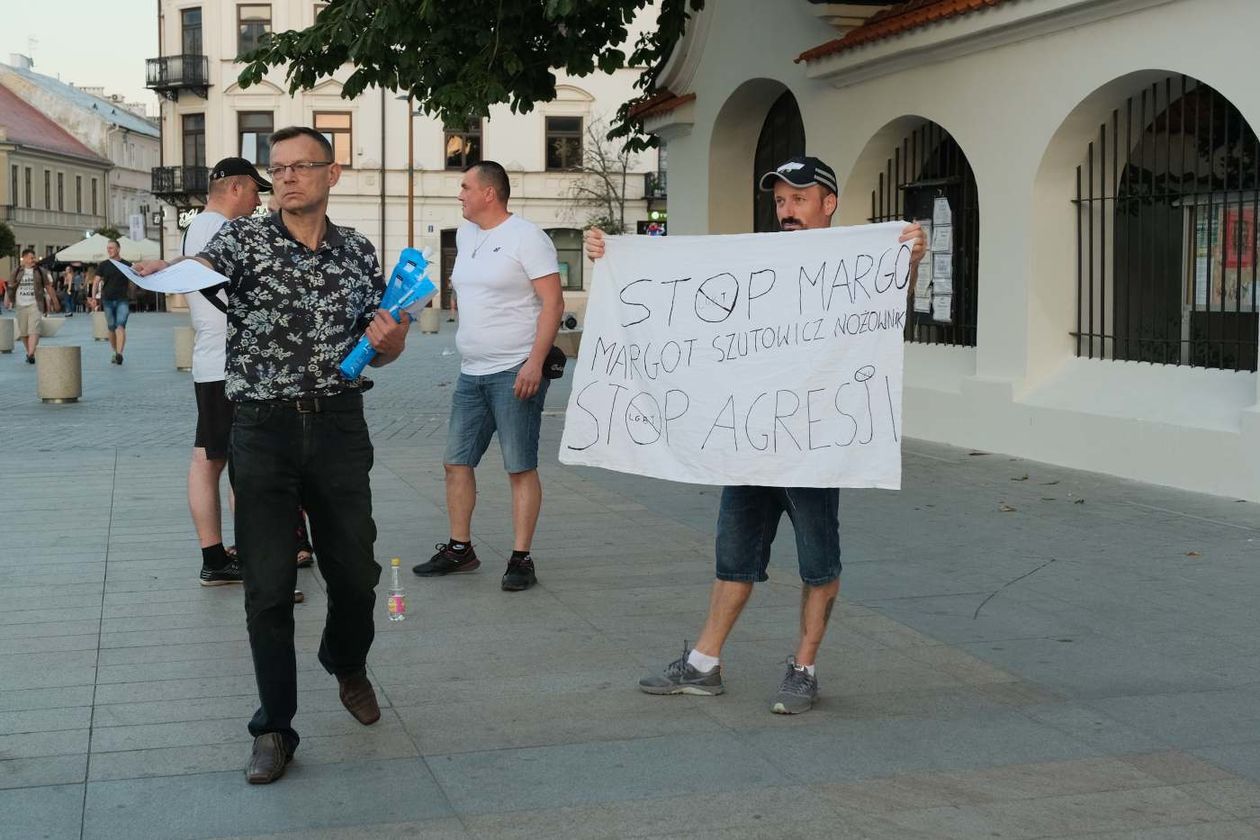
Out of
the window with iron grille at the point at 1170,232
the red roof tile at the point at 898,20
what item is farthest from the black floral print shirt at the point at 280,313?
the red roof tile at the point at 898,20

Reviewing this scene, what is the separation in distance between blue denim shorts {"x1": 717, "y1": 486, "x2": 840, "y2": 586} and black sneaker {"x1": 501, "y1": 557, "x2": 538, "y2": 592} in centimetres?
212

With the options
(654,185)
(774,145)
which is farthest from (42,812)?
(654,185)

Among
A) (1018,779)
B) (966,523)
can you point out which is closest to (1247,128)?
(966,523)

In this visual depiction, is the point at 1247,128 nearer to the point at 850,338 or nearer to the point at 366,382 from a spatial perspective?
the point at 850,338

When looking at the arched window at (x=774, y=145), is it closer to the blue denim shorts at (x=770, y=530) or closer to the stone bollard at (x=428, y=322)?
the blue denim shorts at (x=770, y=530)

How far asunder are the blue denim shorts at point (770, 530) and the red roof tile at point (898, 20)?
812cm

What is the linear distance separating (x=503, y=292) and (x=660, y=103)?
41.9 feet

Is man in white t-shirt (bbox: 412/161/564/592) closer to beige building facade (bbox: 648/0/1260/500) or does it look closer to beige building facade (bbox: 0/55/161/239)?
beige building facade (bbox: 648/0/1260/500)

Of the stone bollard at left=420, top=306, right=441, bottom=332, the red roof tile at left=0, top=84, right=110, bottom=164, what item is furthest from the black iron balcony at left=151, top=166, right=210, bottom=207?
the red roof tile at left=0, top=84, right=110, bottom=164

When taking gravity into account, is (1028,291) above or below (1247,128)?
below

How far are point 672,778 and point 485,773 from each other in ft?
1.82

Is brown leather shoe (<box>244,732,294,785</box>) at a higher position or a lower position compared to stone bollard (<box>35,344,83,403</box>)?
lower

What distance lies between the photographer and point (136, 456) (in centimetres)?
1370

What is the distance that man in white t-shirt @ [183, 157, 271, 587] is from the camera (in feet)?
24.0
